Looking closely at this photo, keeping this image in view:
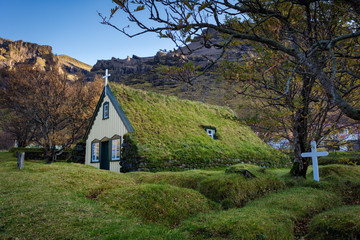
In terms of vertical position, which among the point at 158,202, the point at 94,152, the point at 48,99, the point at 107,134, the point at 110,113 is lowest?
the point at 158,202

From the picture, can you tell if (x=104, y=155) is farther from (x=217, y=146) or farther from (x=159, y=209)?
(x=159, y=209)

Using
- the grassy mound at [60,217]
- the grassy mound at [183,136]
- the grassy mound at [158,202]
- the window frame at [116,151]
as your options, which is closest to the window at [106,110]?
the grassy mound at [183,136]

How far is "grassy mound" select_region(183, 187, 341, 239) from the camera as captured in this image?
4723 mm

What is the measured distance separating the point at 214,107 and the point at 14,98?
849 inches

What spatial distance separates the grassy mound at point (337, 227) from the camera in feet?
15.4

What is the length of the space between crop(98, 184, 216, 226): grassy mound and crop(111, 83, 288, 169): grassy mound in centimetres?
703

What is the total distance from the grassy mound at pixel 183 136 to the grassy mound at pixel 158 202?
703cm

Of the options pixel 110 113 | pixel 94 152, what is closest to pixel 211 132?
pixel 110 113

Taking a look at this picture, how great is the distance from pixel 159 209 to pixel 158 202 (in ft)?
0.97

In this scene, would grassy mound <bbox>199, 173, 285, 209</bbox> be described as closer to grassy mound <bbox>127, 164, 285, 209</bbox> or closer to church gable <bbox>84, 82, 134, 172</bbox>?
grassy mound <bbox>127, 164, 285, 209</bbox>

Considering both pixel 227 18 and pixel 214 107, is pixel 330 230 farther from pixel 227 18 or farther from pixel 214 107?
pixel 214 107

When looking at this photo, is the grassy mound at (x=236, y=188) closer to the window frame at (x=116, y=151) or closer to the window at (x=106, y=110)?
the window frame at (x=116, y=151)

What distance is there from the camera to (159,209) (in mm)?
6254

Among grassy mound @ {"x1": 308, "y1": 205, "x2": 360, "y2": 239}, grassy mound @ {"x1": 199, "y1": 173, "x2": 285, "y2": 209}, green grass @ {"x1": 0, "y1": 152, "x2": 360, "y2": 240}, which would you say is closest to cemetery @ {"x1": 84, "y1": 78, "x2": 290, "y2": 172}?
green grass @ {"x1": 0, "y1": 152, "x2": 360, "y2": 240}
